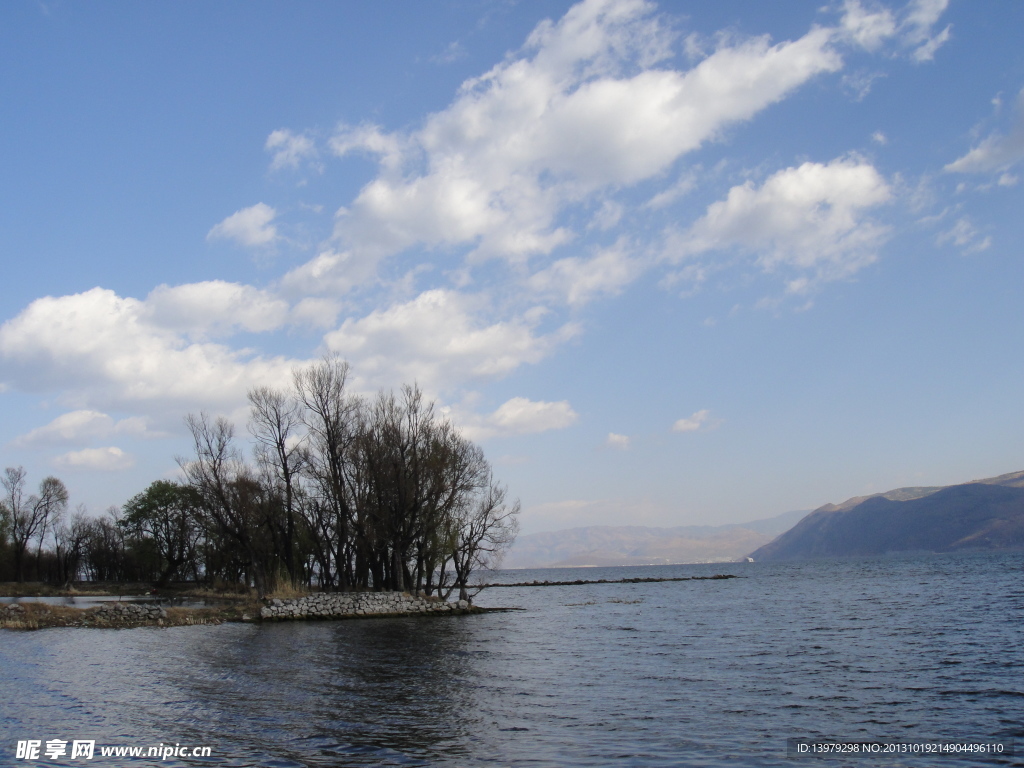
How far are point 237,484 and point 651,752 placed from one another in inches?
2107

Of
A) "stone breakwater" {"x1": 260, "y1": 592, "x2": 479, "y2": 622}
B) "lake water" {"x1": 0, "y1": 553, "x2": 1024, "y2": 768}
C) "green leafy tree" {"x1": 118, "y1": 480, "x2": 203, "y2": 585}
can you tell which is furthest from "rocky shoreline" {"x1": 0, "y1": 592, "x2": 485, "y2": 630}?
"green leafy tree" {"x1": 118, "y1": 480, "x2": 203, "y2": 585}

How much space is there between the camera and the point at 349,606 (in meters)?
43.2

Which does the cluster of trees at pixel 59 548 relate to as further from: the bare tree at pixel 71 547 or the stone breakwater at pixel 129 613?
the stone breakwater at pixel 129 613

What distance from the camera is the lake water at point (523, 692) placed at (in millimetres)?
11711

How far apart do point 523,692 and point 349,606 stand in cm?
2876

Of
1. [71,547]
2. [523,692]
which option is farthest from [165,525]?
[523,692]

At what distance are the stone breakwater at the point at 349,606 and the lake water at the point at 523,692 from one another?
8983mm

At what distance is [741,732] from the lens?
491 inches

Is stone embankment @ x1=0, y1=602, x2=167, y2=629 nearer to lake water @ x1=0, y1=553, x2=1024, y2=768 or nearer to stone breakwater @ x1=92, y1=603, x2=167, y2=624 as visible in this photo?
stone breakwater @ x1=92, y1=603, x2=167, y2=624

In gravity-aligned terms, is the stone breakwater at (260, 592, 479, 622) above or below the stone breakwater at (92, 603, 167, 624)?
below

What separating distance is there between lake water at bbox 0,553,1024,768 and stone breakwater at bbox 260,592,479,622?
8.98 m

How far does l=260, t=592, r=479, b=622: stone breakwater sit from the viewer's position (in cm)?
4138

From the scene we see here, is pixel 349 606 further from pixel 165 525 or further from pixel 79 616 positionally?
pixel 165 525

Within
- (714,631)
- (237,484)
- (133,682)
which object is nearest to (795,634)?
(714,631)
